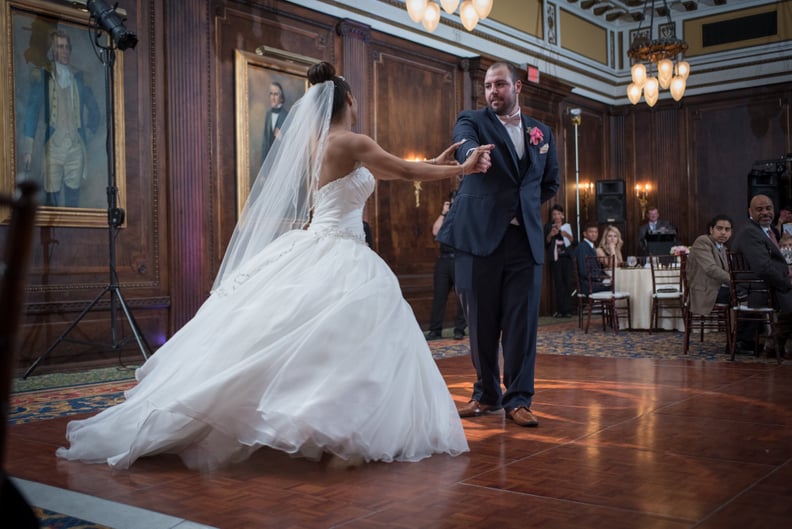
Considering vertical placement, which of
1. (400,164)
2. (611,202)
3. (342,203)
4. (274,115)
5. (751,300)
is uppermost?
(274,115)

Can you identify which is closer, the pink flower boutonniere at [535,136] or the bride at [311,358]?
the bride at [311,358]

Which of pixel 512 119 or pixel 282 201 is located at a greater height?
pixel 512 119

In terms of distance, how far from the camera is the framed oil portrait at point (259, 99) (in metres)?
7.74

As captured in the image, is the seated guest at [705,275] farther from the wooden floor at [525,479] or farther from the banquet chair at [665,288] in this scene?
the wooden floor at [525,479]

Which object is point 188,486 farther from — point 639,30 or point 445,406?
point 639,30

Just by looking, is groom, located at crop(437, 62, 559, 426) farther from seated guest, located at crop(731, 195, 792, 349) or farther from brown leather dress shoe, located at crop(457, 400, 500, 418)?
seated guest, located at crop(731, 195, 792, 349)

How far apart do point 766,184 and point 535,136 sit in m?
10.6

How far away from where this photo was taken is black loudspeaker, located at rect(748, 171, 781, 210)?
41.6 feet

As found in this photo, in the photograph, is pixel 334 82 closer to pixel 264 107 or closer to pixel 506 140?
pixel 506 140

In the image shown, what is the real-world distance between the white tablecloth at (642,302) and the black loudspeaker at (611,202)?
4.30 metres

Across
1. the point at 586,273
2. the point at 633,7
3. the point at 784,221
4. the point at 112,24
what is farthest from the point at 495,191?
the point at 633,7

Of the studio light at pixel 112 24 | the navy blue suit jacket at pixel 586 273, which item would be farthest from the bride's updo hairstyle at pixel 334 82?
the navy blue suit jacket at pixel 586 273

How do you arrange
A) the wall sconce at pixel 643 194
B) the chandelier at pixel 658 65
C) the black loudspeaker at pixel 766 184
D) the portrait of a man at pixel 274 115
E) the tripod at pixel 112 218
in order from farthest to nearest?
the wall sconce at pixel 643 194 < the black loudspeaker at pixel 766 184 < the chandelier at pixel 658 65 < the portrait of a man at pixel 274 115 < the tripod at pixel 112 218

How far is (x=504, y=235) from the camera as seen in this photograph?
147 inches
